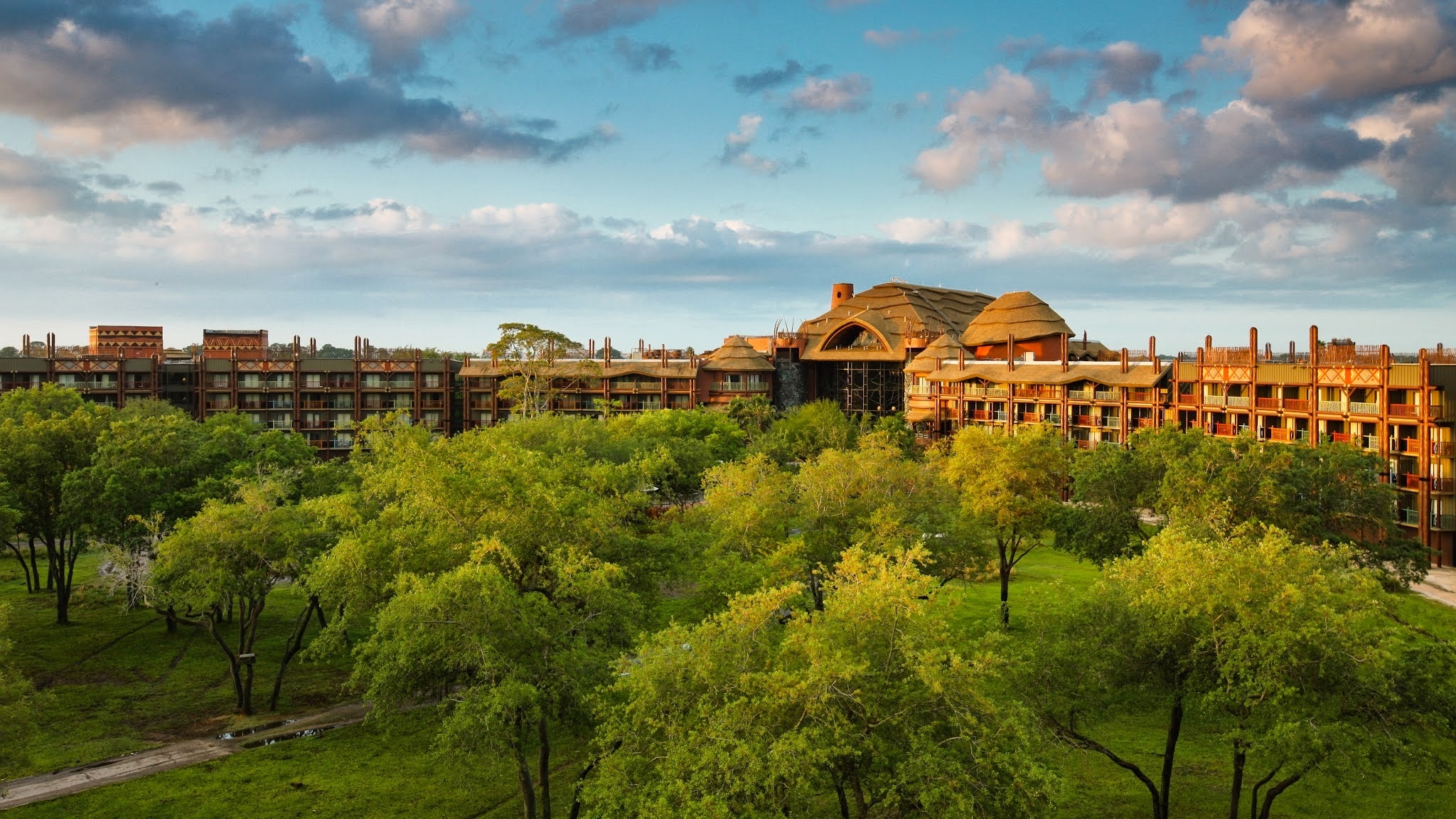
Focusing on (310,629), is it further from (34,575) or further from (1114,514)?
(1114,514)

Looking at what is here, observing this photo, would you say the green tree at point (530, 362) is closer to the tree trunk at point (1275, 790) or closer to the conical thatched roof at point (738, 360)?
the conical thatched roof at point (738, 360)

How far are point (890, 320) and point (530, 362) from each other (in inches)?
1968

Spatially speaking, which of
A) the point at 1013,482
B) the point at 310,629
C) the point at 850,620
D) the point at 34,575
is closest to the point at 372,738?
the point at 310,629

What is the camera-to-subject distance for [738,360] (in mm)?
120188

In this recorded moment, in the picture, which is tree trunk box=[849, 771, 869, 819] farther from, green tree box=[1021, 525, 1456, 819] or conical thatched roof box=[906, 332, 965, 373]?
conical thatched roof box=[906, 332, 965, 373]

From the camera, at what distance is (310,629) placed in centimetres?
5256

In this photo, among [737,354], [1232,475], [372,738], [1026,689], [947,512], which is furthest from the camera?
[737,354]

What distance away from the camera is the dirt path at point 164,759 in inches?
1272

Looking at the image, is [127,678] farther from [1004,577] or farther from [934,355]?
[934,355]

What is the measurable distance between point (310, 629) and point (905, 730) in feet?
136

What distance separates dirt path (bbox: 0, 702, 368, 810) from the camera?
32312mm

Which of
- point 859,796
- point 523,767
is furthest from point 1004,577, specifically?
point 859,796

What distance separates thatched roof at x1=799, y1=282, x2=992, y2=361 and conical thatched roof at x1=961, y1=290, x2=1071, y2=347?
5.99 metres

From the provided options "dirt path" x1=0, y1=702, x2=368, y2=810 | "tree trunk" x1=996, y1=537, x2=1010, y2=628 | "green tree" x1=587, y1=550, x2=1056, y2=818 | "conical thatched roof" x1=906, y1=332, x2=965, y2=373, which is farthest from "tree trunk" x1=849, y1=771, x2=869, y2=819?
"conical thatched roof" x1=906, y1=332, x2=965, y2=373
